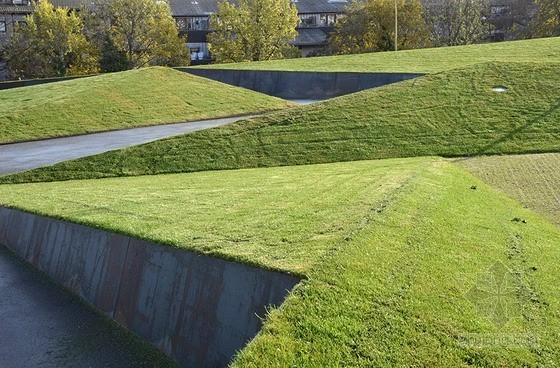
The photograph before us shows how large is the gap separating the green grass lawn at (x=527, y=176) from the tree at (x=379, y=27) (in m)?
33.3

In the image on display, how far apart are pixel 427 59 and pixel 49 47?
28.9m

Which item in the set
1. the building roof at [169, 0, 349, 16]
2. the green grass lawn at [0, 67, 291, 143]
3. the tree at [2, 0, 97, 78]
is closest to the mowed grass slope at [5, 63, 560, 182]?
the green grass lawn at [0, 67, 291, 143]

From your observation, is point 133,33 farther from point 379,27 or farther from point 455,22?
point 455,22

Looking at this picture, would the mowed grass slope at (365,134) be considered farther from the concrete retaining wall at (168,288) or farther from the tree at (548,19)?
the tree at (548,19)

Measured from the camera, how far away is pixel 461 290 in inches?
221

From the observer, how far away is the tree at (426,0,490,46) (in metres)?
44.6

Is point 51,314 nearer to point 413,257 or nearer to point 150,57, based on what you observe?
point 413,257

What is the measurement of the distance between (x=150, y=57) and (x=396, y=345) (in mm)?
43550

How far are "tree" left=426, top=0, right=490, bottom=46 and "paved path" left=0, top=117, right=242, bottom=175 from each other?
3025 centimetres

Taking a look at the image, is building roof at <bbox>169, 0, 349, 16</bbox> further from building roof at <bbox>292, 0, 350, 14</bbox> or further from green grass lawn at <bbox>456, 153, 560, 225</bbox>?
green grass lawn at <bbox>456, 153, 560, 225</bbox>

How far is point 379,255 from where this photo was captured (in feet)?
20.1

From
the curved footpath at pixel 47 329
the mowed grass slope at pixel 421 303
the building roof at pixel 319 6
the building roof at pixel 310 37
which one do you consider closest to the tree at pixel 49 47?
the building roof at pixel 310 37

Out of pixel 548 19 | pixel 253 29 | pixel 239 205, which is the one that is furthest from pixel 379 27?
pixel 239 205

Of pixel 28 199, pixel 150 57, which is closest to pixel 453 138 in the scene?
pixel 28 199
